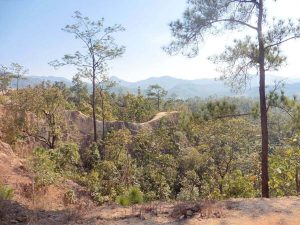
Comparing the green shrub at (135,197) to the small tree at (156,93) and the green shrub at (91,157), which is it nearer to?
the green shrub at (91,157)

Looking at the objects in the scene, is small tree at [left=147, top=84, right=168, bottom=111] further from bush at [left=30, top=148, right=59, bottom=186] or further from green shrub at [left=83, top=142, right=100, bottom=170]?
bush at [left=30, top=148, right=59, bottom=186]

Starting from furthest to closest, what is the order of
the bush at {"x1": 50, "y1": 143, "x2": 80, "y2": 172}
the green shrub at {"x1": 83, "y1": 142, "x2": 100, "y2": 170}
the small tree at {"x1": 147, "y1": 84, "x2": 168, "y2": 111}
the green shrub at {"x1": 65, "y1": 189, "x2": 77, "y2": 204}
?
the small tree at {"x1": 147, "y1": 84, "x2": 168, "y2": 111} < the green shrub at {"x1": 83, "y1": 142, "x2": 100, "y2": 170} < the bush at {"x1": 50, "y1": 143, "x2": 80, "y2": 172} < the green shrub at {"x1": 65, "y1": 189, "x2": 77, "y2": 204}

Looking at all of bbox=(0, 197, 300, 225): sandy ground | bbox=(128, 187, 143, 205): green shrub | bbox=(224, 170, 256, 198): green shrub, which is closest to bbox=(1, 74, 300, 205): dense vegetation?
bbox=(224, 170, 256, 198): green shrub

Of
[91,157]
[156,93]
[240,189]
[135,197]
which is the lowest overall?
[240,189]

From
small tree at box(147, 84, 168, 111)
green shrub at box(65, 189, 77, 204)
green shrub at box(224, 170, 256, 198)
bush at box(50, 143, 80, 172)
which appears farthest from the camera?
small tree at box(147, 84, 168, 111)

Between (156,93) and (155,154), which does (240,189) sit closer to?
(155,154)

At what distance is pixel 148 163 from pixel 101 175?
21.5 ft

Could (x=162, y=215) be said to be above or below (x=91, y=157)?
above

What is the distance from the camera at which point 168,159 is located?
2178 centimetres

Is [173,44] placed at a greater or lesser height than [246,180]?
greater

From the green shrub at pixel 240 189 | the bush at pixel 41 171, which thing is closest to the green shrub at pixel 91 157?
the bush at pixel 41 171

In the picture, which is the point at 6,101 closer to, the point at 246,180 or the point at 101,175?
the point at 101,175

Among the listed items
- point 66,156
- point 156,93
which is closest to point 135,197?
point 66,156

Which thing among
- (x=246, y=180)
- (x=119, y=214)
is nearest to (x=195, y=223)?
(x=119, y=214)
